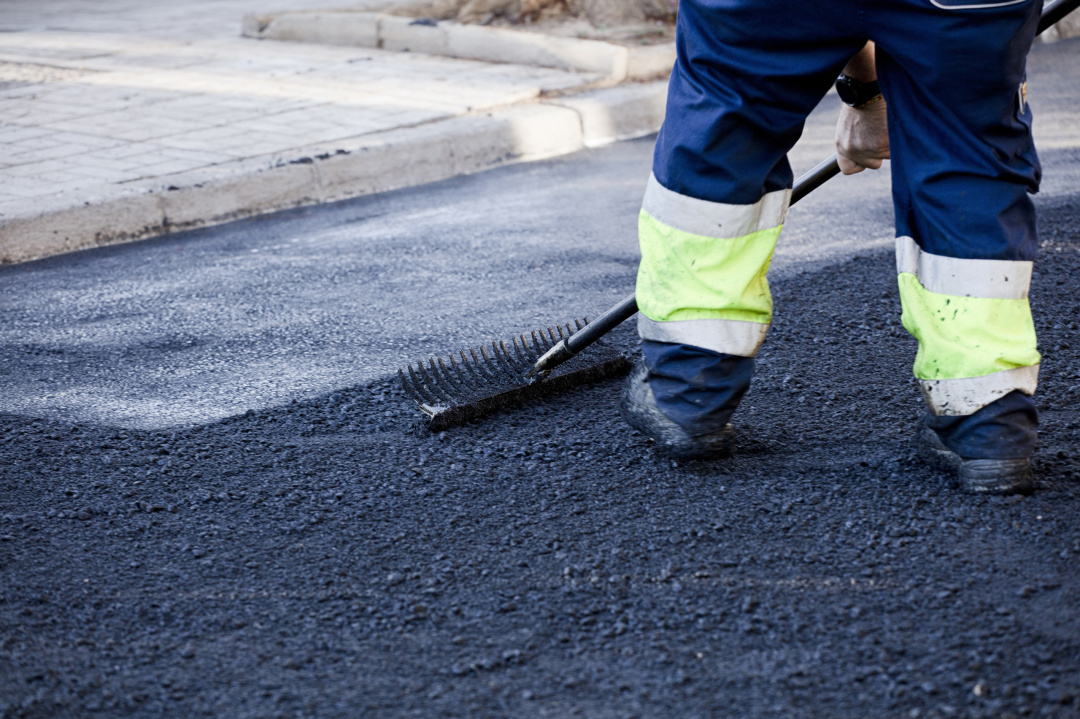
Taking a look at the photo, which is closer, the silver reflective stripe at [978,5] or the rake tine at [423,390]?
the silver reflective stripe at [978,5]

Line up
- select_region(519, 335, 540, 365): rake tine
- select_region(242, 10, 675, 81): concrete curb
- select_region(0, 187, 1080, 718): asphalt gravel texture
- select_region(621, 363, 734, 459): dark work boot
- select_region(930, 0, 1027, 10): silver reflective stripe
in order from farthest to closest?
select_region(242, 10, 675, 81): concrete curb → select_region(519, 335, 540, 365): rake tine → select_region(621, 363, 734, 459): dark work boot → select_region(930, 0, 1027, 10): silver reflective stripe → select_region(0, 187, 1080, 718): asphalt gravel texture

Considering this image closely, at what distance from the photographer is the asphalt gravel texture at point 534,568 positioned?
1.48 meters

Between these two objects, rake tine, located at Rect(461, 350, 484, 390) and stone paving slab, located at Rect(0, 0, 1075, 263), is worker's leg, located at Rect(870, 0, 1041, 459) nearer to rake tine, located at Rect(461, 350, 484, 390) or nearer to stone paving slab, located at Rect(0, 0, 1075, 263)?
rake tine, located at Rect(461, 350, 484, 390)

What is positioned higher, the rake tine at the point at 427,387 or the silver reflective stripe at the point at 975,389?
the silver reflective stripe at the point at 975,389

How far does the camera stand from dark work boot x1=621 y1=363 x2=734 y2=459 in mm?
2115

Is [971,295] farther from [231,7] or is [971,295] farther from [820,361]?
[231,7]

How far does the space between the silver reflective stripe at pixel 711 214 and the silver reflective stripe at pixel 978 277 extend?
306mm

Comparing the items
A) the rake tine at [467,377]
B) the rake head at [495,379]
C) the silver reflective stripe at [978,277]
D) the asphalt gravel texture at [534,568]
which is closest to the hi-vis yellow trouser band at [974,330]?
the silver reflective stripe at [978,277]

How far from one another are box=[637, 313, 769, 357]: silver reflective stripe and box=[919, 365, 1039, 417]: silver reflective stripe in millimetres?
329

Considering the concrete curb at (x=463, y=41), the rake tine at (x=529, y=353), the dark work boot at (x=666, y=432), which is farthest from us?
the concrete curb at (x=463, y=41)

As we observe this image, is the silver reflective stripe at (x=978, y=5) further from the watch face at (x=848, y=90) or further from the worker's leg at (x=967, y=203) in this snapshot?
the watch face at (x=848, y=90)

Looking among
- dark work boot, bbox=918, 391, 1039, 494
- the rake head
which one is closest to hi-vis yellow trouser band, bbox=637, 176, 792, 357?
dark work boot, bbox=918, 391, 1039, 494

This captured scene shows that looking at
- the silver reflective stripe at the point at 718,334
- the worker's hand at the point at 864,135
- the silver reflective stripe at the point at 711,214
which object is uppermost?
the worker's hand at the point at 864,135

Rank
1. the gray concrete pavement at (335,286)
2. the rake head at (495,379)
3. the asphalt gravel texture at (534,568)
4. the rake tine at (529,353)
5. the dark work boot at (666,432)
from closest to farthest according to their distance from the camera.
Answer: the asphalt gravel texture at (534,568), the dark work boot at (666,432), the rake head at (495,379), the rake tine at (529,353), the gray concrete pavement at (335,286)
